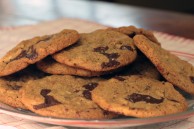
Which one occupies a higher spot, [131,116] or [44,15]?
[131,116]

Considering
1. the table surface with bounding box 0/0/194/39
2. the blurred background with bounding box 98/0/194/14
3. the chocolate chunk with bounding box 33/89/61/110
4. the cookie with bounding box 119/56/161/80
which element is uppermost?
the cookie with bounding box 119/56/161/80

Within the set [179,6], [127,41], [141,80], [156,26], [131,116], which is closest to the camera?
[131,116]

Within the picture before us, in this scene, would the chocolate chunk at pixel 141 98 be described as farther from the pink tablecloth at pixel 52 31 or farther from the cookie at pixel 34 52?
the cookie at pixel 34 52

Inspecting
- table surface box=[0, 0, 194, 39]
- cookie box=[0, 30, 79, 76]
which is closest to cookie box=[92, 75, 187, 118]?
cookie box=[0, 30, 79, 76]

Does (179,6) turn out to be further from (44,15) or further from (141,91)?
(141,91)

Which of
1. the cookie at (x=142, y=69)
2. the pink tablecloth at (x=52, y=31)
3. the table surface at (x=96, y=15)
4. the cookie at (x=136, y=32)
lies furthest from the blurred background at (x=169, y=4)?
the cookie at (x=142, y=69)

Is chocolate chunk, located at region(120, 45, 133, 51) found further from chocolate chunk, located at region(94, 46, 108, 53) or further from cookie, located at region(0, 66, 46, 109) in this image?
cookie, located at region(0, 66, 46, 109)

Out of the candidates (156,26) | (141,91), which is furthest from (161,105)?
(156,26)
